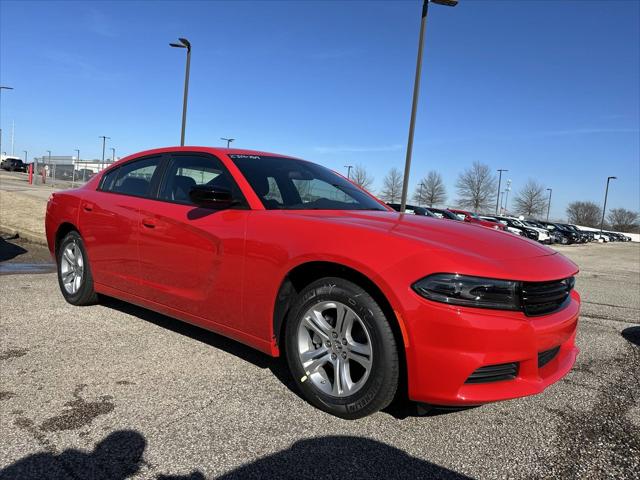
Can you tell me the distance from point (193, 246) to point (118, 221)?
109 cm

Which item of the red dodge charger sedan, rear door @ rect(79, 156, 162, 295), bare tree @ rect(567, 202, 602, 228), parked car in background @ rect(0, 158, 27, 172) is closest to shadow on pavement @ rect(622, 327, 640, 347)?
the red dodge charger sedan

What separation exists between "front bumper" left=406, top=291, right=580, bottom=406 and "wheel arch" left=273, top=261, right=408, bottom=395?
10cm

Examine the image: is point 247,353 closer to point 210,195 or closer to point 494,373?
point 210,195

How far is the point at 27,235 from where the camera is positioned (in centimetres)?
935

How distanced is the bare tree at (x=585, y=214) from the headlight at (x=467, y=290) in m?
101

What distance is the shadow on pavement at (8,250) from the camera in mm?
7709

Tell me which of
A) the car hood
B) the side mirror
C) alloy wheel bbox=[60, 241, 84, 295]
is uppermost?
the side mirror

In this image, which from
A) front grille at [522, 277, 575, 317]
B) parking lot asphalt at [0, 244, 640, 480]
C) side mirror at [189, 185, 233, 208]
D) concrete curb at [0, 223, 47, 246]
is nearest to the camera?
parking lot asphalt at [0, 244, 640, 480]

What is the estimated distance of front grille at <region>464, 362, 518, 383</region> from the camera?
2406 millimetres

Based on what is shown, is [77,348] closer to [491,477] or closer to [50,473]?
[50,473]

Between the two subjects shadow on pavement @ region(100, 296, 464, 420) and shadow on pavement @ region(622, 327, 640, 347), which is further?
shadow on pavement @ region(622, 327, 640, 347)

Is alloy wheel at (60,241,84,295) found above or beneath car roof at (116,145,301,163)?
beneath

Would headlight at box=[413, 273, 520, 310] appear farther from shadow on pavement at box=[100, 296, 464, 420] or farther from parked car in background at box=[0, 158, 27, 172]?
parked car in background at box=[0, 158, 27, 172]

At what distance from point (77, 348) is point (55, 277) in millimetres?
3105
